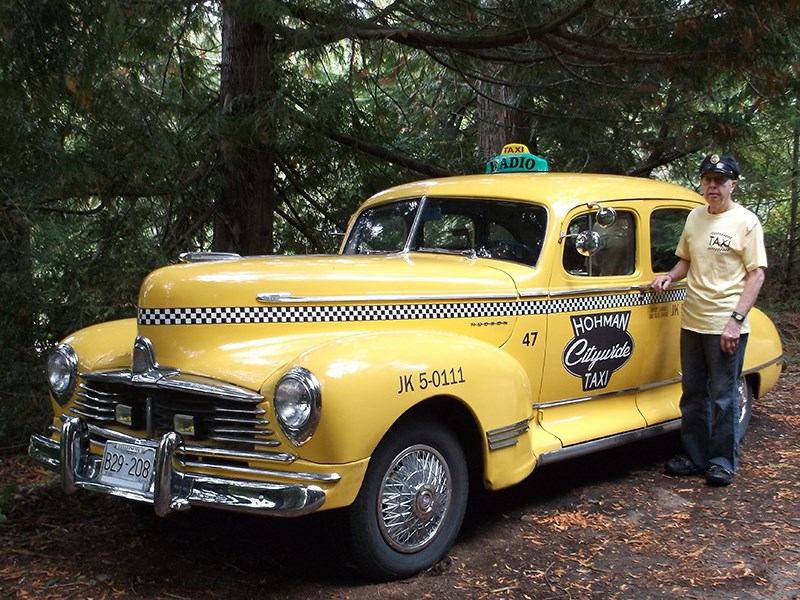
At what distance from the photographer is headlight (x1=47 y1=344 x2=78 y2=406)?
4070 millimetres

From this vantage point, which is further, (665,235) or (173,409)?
(665,235)

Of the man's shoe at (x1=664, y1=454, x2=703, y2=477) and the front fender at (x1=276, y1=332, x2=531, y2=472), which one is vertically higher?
the front fender at (x1=276, y1=332, x2=531, y2=472)

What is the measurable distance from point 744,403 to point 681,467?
3.55 feet

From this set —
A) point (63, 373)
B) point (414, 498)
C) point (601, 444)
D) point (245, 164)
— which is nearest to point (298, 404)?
point (414, 498)

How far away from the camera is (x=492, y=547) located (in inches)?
162

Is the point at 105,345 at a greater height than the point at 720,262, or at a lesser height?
lesser

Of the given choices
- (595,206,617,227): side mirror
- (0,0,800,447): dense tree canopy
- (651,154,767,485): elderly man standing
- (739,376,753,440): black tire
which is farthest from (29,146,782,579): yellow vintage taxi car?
(0,0,800,447): dense tree canopy

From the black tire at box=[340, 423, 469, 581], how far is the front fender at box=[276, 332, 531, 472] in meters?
0.17

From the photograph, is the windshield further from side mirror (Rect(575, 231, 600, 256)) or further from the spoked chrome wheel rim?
the spoked chrome wheel rim

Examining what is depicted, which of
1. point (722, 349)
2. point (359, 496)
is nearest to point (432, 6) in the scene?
point (722, 349)

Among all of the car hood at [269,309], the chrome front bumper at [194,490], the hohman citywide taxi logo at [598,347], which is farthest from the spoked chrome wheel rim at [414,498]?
the hohman citywide taxi logo at [598,347]

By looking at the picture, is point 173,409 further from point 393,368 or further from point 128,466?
point 393,368

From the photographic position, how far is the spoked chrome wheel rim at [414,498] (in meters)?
3.64

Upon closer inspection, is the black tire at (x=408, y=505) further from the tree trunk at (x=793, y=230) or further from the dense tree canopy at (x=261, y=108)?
the tree trunk at (x=793, y=230)
